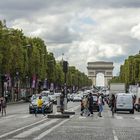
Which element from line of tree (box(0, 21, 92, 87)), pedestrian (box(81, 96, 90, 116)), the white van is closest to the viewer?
pedestrian (box(81, 96, 90, 116))

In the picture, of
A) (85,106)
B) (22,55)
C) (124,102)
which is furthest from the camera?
(22,55)

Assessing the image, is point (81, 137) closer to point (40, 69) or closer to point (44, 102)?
point (44, 102)

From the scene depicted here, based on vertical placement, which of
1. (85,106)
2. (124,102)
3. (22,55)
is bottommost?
(85,106)

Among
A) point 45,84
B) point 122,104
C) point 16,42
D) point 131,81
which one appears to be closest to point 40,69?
point 45,84

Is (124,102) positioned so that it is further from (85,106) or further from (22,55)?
(22,55)

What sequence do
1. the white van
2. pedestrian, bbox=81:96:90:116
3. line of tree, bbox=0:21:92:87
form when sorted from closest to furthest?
pedestrian, bbox=81:96:90:116
the white van
line of tree, bbox=0:21:92:87

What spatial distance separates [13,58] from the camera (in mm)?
86875

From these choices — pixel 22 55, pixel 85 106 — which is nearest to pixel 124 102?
pixel 85 106

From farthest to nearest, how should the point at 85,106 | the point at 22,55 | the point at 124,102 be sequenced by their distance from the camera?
the point at 22,55
the point at 124,102
the point at 85,106

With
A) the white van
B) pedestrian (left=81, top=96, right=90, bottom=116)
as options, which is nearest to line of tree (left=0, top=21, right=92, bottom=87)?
the white van

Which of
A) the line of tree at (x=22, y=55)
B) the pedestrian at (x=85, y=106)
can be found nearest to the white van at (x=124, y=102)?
the pedestrian at (x=85, y=106)

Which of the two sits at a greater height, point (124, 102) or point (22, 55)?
point (22, 55)

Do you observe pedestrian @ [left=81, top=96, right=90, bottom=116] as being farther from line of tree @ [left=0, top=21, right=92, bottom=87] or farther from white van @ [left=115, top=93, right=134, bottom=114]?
line of tree @ [left=0, top=21, right=92, bottom=87]

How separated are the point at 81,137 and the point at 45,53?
102 m
